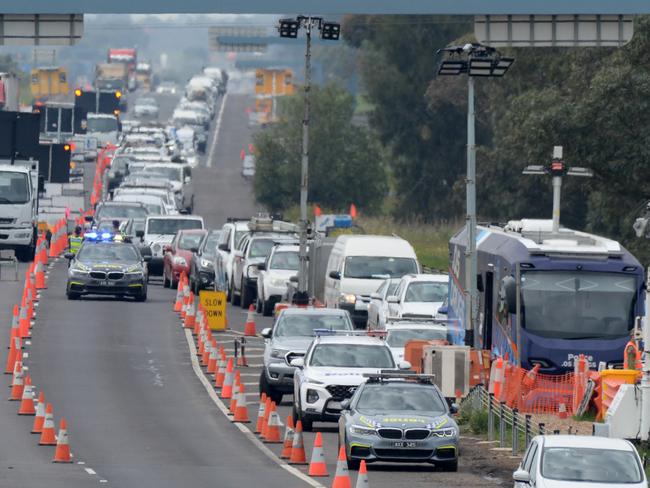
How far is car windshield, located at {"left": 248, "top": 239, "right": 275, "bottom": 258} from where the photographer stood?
169ft

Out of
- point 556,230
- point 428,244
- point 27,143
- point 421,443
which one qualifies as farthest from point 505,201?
point 421,443

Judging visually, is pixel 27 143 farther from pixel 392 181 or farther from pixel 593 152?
pixel 392 181

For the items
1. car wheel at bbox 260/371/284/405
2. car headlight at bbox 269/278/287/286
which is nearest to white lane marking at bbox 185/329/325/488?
car wheel at bbox 260/371/284/405

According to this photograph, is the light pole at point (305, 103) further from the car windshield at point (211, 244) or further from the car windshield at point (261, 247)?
the car windshield at point (211, 244)

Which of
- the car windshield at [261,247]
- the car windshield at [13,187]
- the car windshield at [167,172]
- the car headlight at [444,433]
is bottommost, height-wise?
the car headlight at [444,433]

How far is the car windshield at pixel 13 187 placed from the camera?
5744cm

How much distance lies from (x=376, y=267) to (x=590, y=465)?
2707 cm

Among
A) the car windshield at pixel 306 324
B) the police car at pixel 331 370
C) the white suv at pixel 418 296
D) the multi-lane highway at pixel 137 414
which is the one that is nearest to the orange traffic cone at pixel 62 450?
the multi-lane highway at pixel 137 414

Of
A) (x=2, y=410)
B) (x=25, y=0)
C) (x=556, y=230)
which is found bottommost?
(x=2, y=410)

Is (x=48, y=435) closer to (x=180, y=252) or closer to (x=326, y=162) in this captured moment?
(x=180, y=252)

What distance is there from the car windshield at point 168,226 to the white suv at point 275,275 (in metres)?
8.75

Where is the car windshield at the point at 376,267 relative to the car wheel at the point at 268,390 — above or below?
above

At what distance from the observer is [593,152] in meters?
54.1

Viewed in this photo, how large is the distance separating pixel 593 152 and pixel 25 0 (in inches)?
1251
